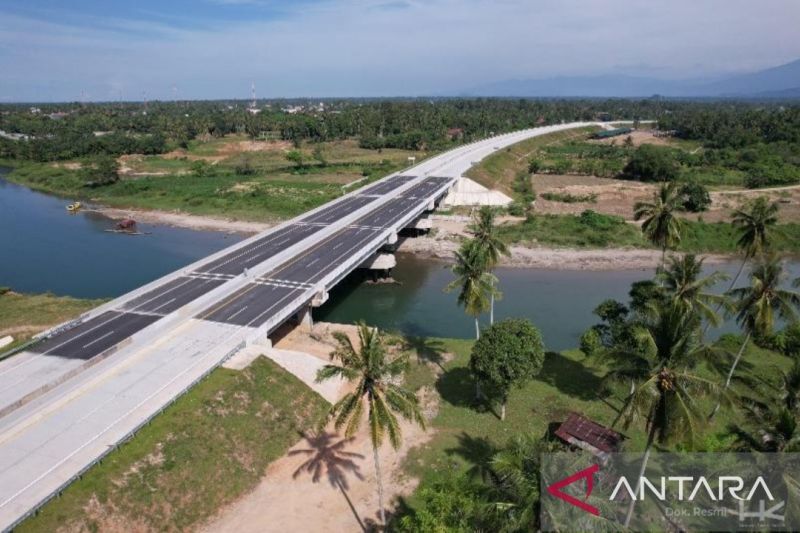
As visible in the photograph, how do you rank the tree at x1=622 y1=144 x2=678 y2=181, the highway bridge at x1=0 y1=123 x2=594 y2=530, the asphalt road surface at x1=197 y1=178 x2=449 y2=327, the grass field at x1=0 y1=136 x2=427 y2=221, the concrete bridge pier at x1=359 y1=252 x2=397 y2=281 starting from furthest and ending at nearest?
the tree at x1=622 y1=144 x2=678 y2=181
the grass field at x1=0 y1=136 x2=427 y2=221
the concrete bridge pier at x1=359 y1=252 x2=397 y2=281
the asphalt road surface at x1=197 y1=178 x2=449 y2=327
the highway bridge at x1=0 y1=123 x2=594 y2=530

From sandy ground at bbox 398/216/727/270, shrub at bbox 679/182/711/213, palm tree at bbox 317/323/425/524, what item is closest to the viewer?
palm tree at bbox 317/323/425/524

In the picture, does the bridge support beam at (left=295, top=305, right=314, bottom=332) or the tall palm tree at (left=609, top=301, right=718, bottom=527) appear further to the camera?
the bridge support beam at (left=295, top=305, right=314, bottom=332)

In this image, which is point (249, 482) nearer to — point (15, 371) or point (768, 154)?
point (15, 371)

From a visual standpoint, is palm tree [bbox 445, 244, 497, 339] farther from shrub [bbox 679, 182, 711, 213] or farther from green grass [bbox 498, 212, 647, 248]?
shrub [bbox 679, 182, 711, 213]

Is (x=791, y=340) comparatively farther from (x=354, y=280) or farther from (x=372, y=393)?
(x=354, y=280)

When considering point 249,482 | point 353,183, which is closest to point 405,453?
point 249,482

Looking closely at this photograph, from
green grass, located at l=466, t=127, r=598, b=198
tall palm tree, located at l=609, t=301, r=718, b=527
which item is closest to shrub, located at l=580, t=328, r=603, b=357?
tall palm tree, located at l=609, t=301, r=718, b=527
